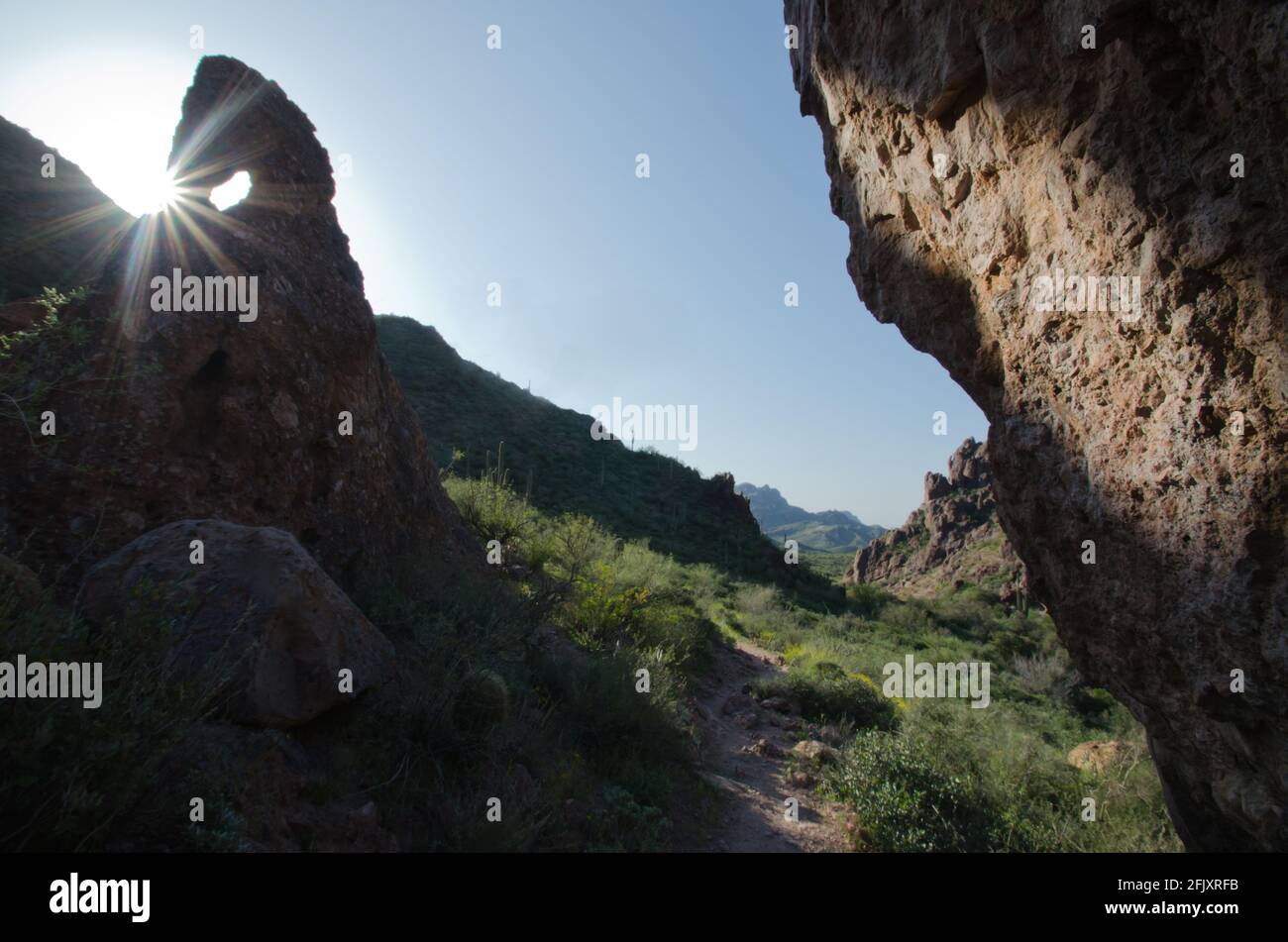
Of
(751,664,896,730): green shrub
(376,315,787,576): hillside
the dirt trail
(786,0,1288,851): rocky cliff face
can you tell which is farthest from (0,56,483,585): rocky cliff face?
(376,315,787,576): hillside

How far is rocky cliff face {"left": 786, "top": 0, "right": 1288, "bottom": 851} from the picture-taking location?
105 inches

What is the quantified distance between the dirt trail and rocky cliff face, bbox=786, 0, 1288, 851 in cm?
285

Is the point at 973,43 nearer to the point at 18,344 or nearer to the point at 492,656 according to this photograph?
the point at 492,656

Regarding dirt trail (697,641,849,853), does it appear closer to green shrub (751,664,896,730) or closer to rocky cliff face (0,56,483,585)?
green shrub (751,664,896,730)

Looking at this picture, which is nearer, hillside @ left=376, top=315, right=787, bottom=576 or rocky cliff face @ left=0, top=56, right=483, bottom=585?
rocky cliff face @ left=0, top=56, right=483, bottom=585

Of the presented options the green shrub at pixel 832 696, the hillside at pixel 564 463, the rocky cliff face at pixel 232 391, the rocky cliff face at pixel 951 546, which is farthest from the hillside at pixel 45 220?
the rocky cliff face at pixel 951 546

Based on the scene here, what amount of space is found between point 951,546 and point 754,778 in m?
32.6

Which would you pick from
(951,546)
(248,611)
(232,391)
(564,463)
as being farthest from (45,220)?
(951,546)

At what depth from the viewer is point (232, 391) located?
5.21 meters

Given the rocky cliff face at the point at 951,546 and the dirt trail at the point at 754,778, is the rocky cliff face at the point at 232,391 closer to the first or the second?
the dirt trail at the point at 754,778

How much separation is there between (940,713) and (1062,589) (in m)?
4.41

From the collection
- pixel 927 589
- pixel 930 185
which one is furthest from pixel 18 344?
pixel 927 589

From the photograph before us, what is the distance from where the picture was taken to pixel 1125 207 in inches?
123
